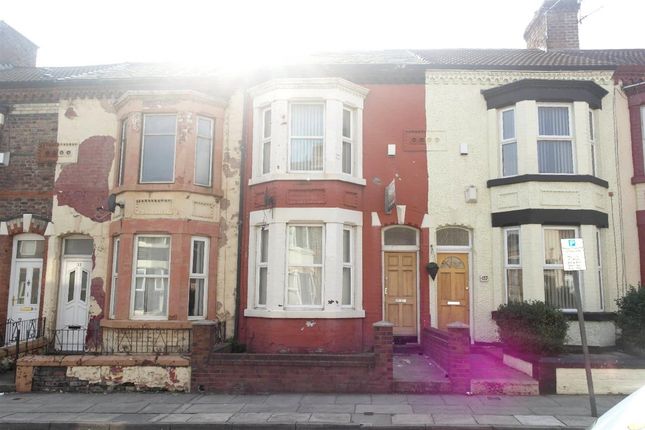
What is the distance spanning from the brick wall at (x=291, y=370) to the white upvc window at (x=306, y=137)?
14.3 ft

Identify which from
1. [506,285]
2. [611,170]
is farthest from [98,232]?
[611,170]

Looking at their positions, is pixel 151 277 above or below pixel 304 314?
above

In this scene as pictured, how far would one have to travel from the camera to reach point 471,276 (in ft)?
40.0

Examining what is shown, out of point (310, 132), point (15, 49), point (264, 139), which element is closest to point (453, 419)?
point (310, 132)

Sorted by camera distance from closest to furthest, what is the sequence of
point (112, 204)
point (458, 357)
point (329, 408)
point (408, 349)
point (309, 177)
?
point (329, 408), point (458, 357), point (309, 177), point (408, 349), point (112, 204)

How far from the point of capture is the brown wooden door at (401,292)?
12219mm

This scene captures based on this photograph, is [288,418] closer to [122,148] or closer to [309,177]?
[309,177]

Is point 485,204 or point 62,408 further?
point 485,204

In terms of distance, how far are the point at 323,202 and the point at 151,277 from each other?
14.6 feet

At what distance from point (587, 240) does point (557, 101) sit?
3.37 meters

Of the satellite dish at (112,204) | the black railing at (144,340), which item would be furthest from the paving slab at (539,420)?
the satellite dish at (112,204)

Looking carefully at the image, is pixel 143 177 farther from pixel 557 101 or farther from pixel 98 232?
pixel 557 101

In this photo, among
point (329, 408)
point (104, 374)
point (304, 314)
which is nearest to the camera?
point (329, 408)

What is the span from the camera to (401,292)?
12.3 metres
